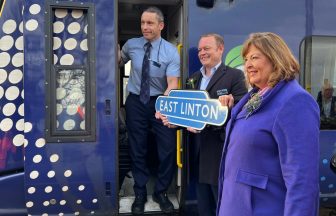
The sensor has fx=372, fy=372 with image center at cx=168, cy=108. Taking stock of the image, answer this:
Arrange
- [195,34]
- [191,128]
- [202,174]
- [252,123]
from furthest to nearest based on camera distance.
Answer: [195,34] → [202,174] → [191,128] → [252,123]

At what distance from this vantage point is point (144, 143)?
3.24 m

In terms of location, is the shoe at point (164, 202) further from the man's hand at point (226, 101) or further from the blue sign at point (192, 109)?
the man's hand at point (226, 101)

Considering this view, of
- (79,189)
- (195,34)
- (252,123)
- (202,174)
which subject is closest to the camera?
(252,123)

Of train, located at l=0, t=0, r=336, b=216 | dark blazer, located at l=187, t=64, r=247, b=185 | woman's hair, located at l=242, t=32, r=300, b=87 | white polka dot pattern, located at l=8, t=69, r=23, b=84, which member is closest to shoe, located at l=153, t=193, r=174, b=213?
train, located at l=0, t=0, r=336, b=216

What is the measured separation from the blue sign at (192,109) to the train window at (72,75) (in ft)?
1.95

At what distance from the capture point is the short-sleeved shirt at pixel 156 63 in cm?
312

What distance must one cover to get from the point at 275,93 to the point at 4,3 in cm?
228

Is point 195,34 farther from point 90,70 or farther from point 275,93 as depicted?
point 275,93

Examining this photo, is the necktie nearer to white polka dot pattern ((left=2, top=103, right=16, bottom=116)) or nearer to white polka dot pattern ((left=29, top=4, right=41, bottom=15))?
white polka dot pattern ((left=29, top=4, right=41, bottom=15))

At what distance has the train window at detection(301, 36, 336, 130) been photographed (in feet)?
10.8

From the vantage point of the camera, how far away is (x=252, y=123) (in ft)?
5.03

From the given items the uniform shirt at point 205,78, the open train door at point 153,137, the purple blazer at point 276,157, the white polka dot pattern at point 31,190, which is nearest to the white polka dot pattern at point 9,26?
the open train door at point 153,137

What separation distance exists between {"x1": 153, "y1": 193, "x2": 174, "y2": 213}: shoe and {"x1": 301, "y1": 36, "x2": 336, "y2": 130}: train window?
1521mm

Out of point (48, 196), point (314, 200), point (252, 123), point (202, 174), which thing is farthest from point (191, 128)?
point (48, 196)
